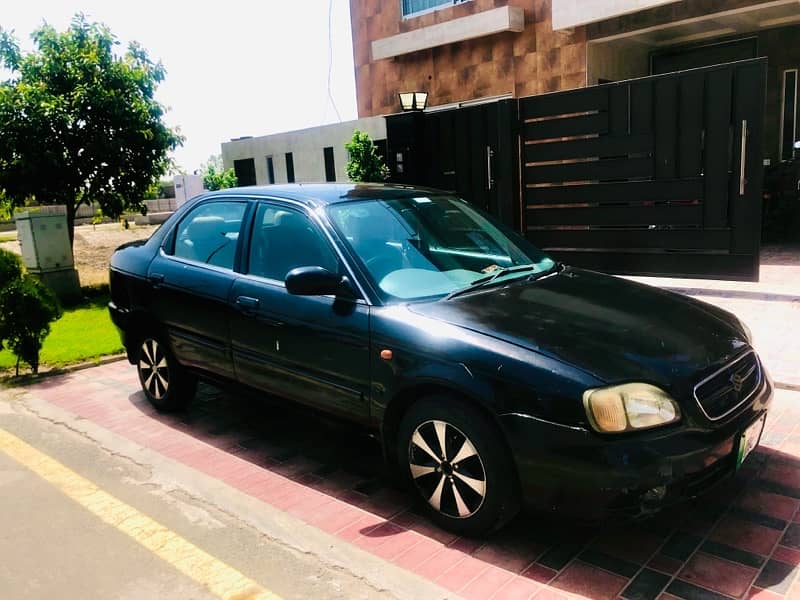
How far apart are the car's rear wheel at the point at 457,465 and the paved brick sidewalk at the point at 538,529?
157mm

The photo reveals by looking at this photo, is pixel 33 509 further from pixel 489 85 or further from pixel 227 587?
pixel 489 85

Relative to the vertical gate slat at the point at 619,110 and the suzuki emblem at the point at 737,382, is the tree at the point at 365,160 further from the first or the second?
the suzuki emblem at the point at 737,382

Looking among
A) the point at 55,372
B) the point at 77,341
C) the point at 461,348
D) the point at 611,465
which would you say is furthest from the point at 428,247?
the point at 77,341

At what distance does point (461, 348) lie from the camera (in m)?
3.13

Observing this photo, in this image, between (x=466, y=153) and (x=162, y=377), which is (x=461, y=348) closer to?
(x=162, y=377)

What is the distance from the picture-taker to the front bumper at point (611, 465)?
8.98 ft

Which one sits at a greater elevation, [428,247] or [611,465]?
[428,247]

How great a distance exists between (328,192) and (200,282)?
1.11m

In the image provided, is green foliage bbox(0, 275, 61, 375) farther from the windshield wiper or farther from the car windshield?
the windshield wiper

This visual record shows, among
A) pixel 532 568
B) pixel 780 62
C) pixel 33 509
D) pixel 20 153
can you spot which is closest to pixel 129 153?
pixel 20 153

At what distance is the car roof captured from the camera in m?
4.19

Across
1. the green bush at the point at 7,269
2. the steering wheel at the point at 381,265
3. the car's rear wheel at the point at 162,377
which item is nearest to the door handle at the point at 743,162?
the steering wheel at the point at 381,265

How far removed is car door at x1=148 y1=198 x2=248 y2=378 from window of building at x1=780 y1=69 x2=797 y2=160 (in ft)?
41.9

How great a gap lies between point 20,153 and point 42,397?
704 centimetres
